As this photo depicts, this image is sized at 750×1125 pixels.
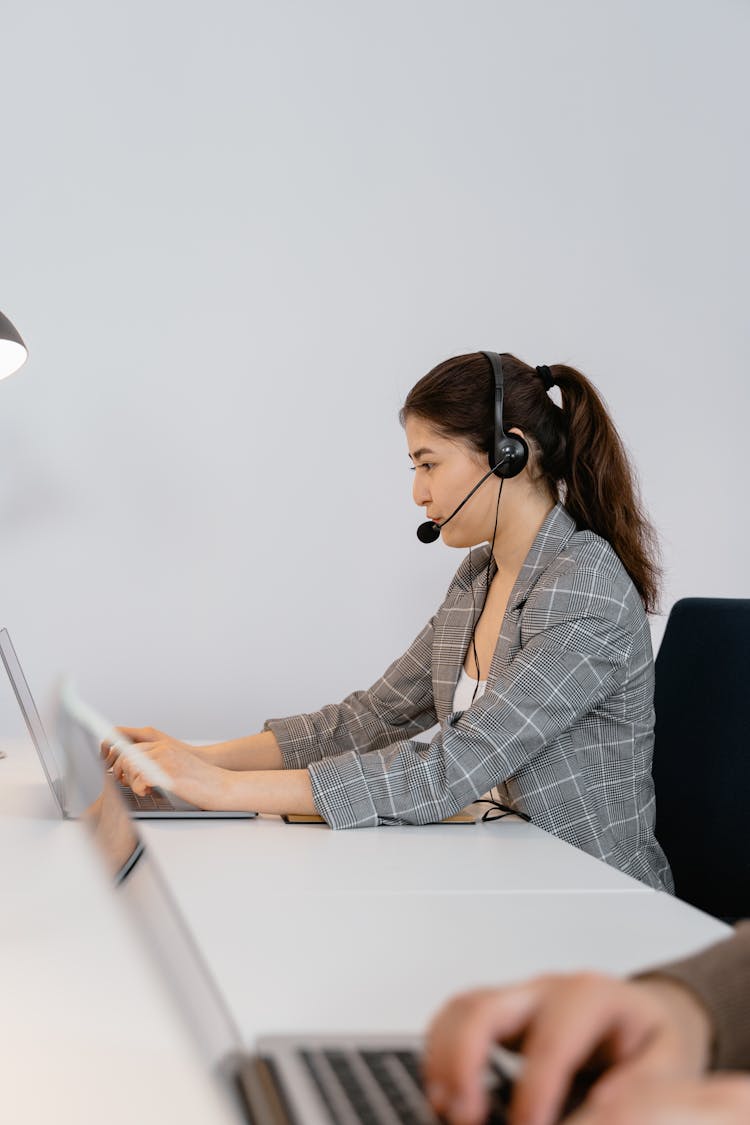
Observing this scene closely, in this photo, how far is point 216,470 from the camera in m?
2.42

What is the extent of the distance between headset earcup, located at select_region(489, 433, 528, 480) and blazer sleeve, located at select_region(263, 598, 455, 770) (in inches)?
10.9

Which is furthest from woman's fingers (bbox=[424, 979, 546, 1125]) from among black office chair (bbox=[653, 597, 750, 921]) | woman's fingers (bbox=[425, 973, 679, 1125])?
black office chair (bbox=[653, 597, 750, 921])

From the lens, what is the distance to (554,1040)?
401 millimetres

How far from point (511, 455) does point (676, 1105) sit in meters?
1.20

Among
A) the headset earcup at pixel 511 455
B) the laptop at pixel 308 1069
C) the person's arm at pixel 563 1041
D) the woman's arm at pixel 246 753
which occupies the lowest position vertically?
the woman's arm at pixel 246 753

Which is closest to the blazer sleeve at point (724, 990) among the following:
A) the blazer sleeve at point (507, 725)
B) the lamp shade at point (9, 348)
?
the blazer sleeve at point (507, 725)

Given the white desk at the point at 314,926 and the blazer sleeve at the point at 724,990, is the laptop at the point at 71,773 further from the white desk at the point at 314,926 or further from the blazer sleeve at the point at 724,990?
the blazer sleeve at the point at 724,990

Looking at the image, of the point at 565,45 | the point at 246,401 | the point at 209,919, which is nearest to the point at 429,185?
the point at 565,45

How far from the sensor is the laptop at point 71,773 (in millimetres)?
1185

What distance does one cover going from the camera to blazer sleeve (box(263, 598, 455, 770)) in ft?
5.52

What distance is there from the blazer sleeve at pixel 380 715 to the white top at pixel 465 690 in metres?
0.12

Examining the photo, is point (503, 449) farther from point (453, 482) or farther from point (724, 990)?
point (724, 990)

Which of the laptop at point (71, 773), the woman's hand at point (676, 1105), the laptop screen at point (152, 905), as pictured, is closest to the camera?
the woman's hand at point (676, 1105)

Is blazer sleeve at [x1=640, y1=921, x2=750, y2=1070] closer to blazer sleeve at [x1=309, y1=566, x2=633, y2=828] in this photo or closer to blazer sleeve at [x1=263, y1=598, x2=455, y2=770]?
blazer sleeve at [x1=309, y1=566, x2=633, y2=828]
